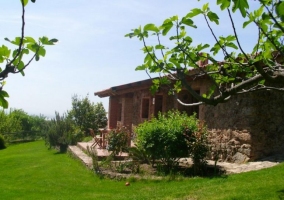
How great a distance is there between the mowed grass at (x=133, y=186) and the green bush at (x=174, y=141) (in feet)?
3.32

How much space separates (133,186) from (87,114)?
51.8ft

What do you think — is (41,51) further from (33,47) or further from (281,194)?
(281,194)

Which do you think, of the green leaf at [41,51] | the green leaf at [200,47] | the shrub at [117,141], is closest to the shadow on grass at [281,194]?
the green leaf at [200,47]

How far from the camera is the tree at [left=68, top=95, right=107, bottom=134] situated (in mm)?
24250

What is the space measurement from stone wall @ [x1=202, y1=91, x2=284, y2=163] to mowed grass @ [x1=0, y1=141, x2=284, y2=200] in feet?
5.25

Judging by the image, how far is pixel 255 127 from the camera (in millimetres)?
10258

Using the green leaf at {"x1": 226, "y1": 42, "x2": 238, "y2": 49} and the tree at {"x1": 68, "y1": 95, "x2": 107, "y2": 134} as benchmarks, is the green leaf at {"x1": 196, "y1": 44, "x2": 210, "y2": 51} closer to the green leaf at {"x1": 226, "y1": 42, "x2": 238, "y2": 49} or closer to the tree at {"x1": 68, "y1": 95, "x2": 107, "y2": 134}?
the green leaf at {"x1": 226, "y1": 42, "x2": 238, "y2": 49}

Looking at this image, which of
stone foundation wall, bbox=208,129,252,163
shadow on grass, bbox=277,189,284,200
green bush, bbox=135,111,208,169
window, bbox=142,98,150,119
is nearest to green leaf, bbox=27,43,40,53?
A: shadow on grass, bbox=277,189,284,200

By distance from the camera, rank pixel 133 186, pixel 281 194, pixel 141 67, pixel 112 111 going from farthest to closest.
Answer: pixel 112 111 < pixel 133 186 < pixel 281 194 < pixel 141 67

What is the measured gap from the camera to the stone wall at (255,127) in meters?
10.2

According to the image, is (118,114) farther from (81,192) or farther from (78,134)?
(81,192)

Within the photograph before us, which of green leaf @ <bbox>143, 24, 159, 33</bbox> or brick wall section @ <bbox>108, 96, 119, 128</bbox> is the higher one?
brick wall section @ <bbox>108, 96, 119, 128</bbox>

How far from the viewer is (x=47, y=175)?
1091 cm

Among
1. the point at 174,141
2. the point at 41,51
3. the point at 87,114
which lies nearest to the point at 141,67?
the point at 41,51
